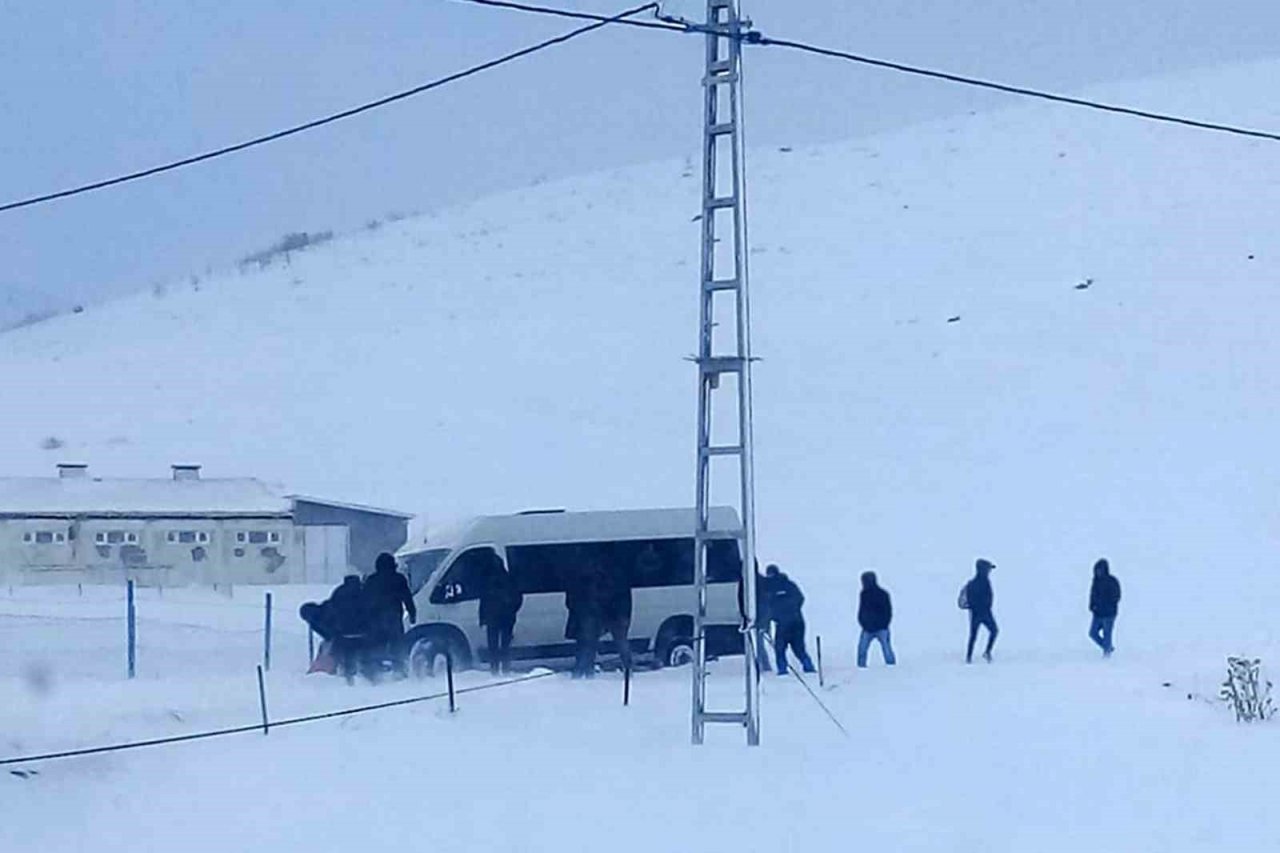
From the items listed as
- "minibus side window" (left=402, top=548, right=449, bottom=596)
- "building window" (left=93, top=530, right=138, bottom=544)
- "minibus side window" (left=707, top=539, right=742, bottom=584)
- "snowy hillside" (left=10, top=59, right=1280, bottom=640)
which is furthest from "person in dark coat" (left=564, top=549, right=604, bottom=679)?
"building window" (left=93, top=530, right=138, bottom=544)

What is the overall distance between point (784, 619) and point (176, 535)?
745 inches

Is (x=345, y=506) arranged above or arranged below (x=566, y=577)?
above

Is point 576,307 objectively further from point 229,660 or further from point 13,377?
point 229,660

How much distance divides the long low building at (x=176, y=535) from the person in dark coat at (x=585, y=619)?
56.0 ft

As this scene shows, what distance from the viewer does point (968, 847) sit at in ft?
36.2

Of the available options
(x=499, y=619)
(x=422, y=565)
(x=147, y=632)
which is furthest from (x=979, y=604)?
(x=147, y=632)

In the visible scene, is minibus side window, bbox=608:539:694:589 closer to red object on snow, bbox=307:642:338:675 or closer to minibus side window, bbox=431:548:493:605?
minibus side window, bbox=431:548:493:605

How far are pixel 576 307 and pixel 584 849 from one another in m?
54.0

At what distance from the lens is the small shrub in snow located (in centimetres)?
1588

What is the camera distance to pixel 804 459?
47.0 m

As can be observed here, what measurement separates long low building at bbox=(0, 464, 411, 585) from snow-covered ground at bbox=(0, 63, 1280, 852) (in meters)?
1.68

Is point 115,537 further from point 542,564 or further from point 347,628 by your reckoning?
point 347,628

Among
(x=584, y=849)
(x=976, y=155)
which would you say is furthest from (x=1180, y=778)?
(x=976, y=155)

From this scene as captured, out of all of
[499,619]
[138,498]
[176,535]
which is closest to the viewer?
[499,619]
